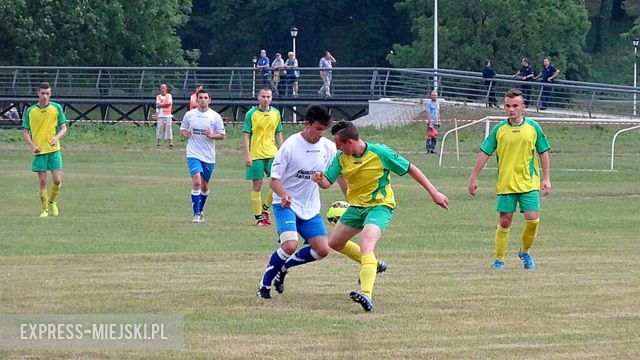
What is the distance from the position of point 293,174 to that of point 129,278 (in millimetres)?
2252

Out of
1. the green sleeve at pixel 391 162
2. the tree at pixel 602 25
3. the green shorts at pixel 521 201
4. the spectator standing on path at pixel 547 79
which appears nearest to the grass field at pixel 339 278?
the green shorts at pixel 521 201

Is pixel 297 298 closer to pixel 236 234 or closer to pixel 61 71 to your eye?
pixel 236 234

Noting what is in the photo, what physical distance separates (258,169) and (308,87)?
112ft

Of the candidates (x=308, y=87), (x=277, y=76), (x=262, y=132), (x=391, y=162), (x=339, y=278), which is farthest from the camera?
(x=308, y=87)

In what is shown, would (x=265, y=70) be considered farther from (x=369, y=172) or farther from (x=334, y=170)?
(x=369, y=172)

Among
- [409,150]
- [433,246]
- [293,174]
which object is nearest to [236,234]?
[433,246]

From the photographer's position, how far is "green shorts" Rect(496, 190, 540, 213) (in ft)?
48.6

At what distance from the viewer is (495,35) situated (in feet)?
228

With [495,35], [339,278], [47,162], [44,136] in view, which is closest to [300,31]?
[495,35]

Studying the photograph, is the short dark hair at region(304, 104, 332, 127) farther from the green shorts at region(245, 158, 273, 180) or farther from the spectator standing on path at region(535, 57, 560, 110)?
the spectator standing on path at region(535, 57, 560, 110)

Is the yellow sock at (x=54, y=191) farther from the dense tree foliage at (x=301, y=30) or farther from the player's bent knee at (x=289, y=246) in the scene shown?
the dense tree foliage at (x=301, y=30)

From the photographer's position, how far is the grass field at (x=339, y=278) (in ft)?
33.4

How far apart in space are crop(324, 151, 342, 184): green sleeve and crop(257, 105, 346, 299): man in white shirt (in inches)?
12.8

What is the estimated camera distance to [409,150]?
1609 inches
